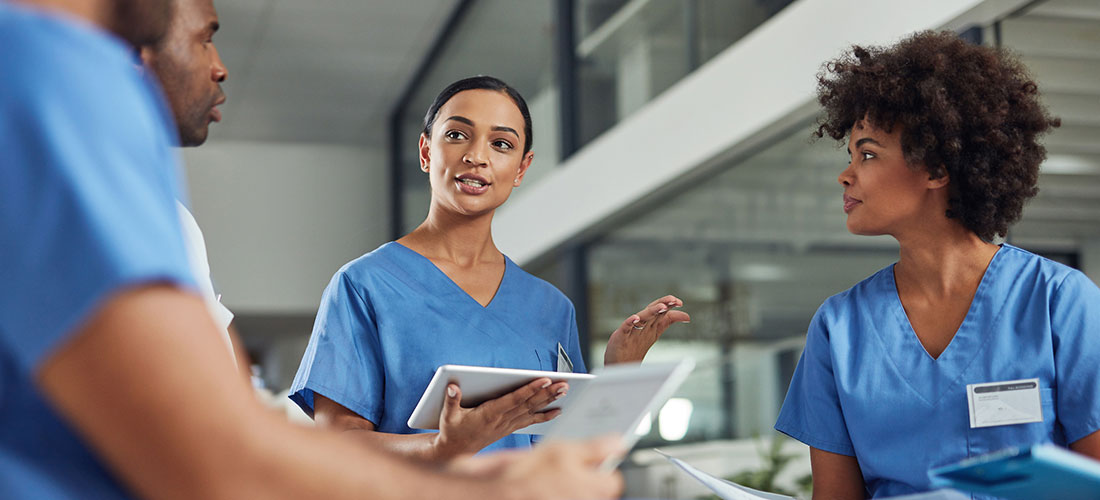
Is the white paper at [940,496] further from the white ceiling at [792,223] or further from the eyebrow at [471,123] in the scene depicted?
the white ceiling at [792,223]

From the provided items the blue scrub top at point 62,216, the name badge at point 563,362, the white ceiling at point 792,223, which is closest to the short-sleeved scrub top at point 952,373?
the name badge at point 563,362

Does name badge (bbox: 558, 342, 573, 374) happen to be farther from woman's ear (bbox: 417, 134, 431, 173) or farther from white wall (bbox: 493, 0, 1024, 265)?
white wall (bbox: 493, 0, 1024, 265)

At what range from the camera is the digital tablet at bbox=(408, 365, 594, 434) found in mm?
1347

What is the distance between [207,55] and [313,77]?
21.9 ft

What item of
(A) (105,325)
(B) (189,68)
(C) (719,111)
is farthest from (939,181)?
(C) (719,111)

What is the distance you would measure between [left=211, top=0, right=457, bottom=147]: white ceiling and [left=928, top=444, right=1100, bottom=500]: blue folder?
5841mm

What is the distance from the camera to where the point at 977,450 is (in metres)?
1.54

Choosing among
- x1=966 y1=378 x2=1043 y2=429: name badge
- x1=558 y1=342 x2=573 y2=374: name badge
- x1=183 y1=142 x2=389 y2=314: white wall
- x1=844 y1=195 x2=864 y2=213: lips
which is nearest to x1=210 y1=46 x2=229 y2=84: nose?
x1=558 y1=342 x2=573 y2=374: name badge

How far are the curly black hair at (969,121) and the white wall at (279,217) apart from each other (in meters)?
7.34

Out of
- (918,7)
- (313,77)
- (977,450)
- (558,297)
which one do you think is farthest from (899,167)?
(313,77)

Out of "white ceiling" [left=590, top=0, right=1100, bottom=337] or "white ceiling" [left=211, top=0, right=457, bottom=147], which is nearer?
"white ceiling" [left=590, top=0, right=1100, bottom=337]

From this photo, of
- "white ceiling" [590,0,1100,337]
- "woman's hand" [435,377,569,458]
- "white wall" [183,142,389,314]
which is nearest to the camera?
"woman's hand" [435,377,569,458]

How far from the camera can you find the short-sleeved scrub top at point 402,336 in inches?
67.1

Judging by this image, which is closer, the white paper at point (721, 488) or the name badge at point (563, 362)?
the white paper at point (721, 488)
